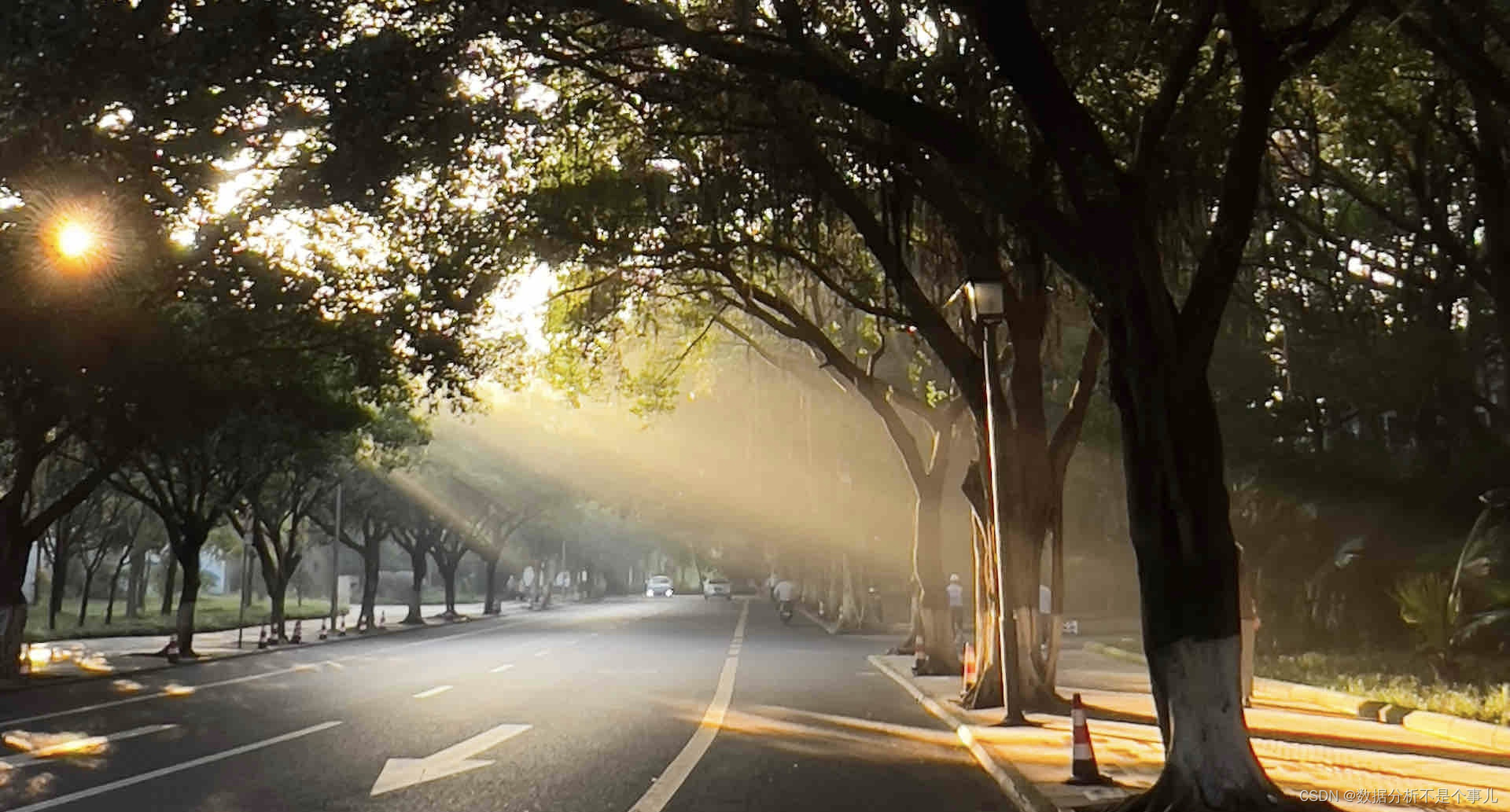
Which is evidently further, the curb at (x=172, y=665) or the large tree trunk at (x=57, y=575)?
the large tree trunk at (x=57, y=575)

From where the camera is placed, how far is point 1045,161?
13344 mm

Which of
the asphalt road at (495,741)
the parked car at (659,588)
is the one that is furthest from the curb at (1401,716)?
the parked car at (659,588)

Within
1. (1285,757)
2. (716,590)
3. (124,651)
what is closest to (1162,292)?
(1285,757)

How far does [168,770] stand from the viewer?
1151 centimetres

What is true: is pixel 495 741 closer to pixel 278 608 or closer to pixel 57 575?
pixel 278 608

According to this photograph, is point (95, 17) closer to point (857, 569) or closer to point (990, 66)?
point (990, 66)

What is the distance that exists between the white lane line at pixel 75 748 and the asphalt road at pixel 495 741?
0.05m

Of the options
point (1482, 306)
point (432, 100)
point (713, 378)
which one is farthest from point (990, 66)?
point (713, 378)

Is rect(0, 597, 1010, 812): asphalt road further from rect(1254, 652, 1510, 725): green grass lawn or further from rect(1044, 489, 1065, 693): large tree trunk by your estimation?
rect(1254, 652, 1510, 725): green grass lawn

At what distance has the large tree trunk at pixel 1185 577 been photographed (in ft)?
28.0

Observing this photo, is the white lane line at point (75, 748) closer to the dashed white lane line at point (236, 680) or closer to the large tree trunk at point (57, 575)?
the dashed white lane line at point (236, 680)

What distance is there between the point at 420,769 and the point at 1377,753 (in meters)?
8.42

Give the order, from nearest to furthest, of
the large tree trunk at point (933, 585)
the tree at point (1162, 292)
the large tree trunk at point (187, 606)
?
the tree at point (1162, 292), the large tree trunk at point (933, 585), the large tree trunk at point (187, 606)

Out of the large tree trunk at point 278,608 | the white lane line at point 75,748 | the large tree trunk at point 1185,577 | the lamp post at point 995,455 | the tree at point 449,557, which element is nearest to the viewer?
the large tree trunk at point 1185,577
